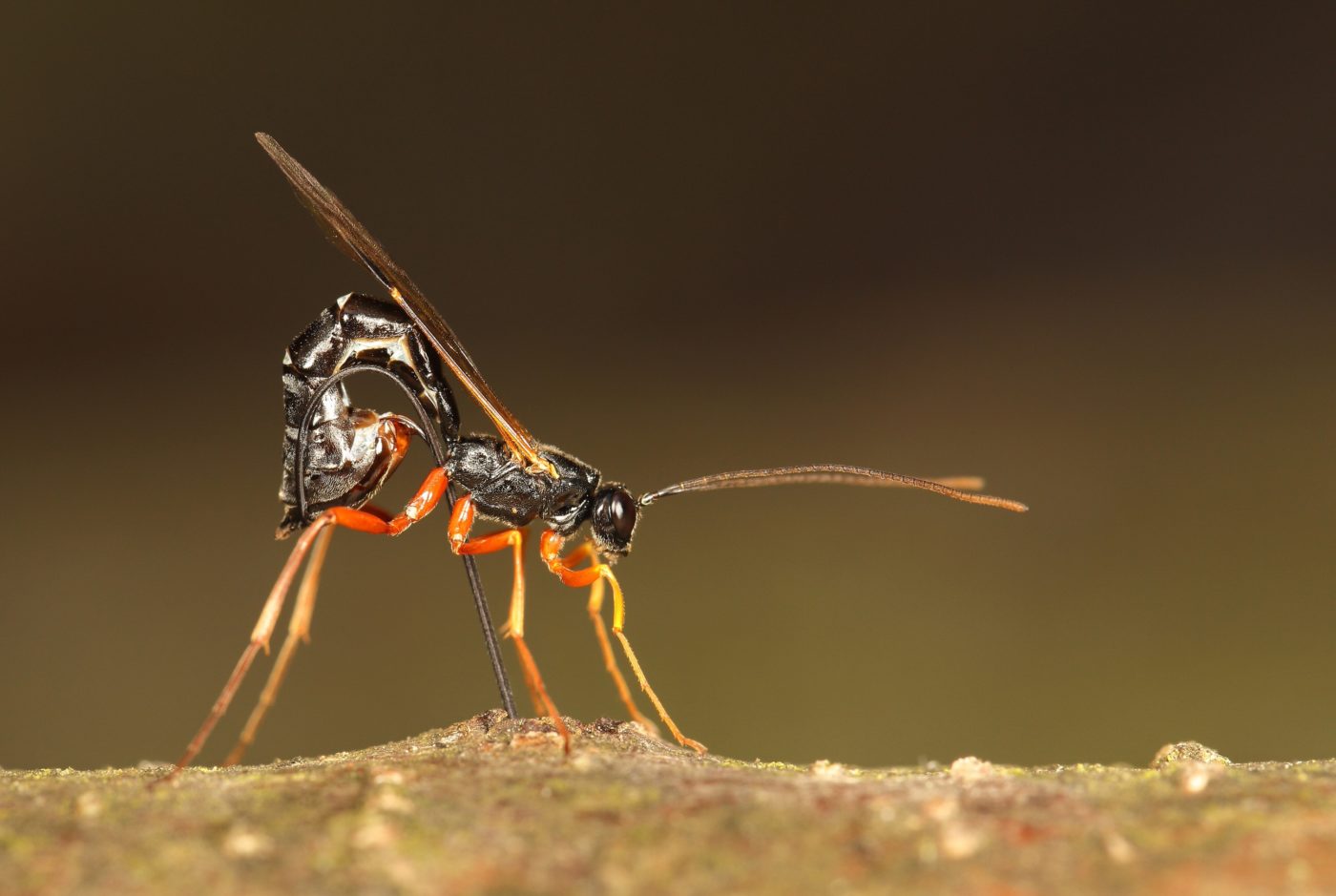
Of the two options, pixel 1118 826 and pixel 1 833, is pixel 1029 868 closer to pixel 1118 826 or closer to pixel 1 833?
pixel 1118 826

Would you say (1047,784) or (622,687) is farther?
(622,687)

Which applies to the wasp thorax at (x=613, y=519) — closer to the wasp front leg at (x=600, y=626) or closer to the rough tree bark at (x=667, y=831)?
the wasp front leg at (x=600, y=626)

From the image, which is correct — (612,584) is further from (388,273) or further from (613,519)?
(388,273)

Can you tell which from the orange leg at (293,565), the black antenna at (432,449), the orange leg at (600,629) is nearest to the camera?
the orange leg at (293,565)

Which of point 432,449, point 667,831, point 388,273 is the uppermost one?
point 388,273

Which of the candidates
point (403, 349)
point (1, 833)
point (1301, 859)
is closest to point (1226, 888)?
point (1301, 859)

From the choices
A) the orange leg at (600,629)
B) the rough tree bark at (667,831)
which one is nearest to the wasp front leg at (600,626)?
the orange leg at (600,629)

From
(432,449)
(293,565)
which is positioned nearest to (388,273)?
(432,449)
